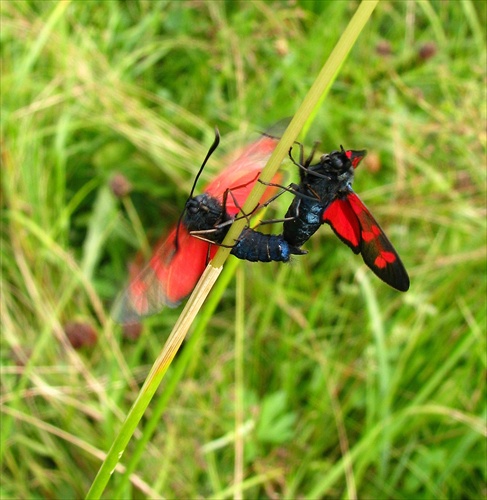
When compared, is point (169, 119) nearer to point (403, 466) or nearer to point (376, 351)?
point (376, 351)

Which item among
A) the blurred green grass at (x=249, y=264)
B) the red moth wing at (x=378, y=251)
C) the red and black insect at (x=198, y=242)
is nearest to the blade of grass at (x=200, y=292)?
the red and black insect at (x=198, y=242)

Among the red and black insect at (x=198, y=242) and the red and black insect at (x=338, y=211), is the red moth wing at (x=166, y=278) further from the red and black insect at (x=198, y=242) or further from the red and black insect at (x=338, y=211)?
the red and black insect at (x=338, y=211)

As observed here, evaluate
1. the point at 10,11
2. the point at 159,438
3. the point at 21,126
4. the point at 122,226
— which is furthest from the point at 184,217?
the point at 10,11

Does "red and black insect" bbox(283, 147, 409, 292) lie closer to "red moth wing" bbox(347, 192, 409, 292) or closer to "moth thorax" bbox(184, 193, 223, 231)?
"red moth wing" bbox(347, 192, 409, 292)

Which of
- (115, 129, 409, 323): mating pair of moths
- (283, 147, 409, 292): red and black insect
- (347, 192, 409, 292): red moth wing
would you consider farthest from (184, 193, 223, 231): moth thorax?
(347, 192, 409, 292): red moth wing

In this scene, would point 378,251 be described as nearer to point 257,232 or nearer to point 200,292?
point 257,232

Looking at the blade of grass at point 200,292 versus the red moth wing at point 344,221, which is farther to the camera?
the red moth wing at point 344,221

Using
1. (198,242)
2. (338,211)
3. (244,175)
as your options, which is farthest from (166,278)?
(338,211)
